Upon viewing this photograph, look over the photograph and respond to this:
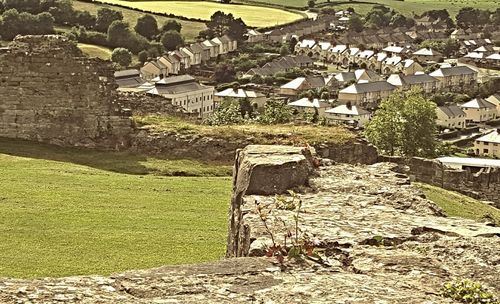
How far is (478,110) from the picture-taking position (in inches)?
4894

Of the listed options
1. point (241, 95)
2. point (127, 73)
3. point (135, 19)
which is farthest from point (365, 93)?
point (135, 19)

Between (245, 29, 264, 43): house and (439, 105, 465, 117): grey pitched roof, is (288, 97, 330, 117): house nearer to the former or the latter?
(439, 105, 465, 117): grey pitched roof

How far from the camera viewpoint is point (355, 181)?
39.5 feet

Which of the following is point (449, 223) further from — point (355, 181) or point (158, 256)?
point (158, 256)

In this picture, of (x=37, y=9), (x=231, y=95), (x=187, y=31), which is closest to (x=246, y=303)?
(x=231, y=95)

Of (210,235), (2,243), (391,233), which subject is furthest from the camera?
(210,235)

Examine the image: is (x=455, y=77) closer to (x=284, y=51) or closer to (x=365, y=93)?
(x=365, y=93)

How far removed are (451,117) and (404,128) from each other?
72.5 m

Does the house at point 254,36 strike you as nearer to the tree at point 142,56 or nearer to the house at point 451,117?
the tree at point 142,56

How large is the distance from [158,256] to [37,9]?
446 ft

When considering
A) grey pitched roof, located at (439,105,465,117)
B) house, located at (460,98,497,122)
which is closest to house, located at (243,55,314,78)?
house, located at (460,98,497,122)

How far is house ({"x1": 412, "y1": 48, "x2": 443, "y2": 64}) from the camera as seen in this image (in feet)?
583

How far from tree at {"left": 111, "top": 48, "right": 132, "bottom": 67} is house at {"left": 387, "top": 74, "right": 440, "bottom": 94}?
44.1 meters

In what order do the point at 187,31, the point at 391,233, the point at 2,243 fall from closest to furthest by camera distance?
1. the point at 391,233
2. the point at 2,243
3. the point at 187,31
